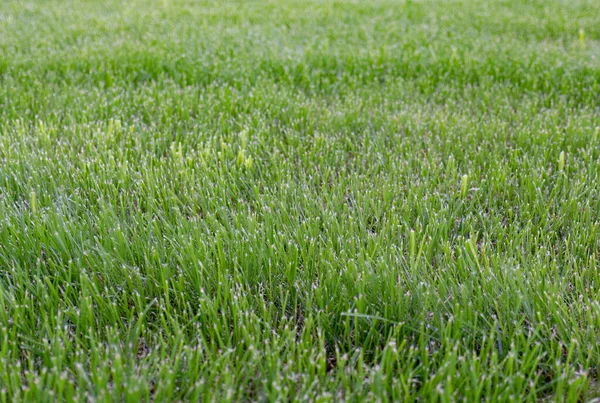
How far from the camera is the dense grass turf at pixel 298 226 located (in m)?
1.71

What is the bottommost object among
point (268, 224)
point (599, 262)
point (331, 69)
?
point (599, 262)

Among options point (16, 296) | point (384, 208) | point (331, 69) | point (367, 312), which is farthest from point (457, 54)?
point (16, 296)

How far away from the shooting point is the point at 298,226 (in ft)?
7.65

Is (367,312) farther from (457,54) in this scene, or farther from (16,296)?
(457,54)

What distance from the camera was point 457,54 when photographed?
17.1ft

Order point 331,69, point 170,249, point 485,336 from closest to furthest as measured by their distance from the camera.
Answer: point 485,336 < point 170,249 < point 331,69

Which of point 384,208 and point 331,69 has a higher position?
point 331,69

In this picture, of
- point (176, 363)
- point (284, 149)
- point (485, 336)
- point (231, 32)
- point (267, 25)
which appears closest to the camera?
point (176, 363)

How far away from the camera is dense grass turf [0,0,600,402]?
1.71 m

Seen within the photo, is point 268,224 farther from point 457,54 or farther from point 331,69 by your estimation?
point 457,54

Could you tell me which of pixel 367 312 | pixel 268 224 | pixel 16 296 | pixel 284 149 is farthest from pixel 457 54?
pixel 16 296

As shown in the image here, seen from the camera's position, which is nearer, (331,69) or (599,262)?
(599,262)

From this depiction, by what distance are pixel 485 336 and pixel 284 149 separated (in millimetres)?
1732

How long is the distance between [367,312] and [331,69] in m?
3.26
